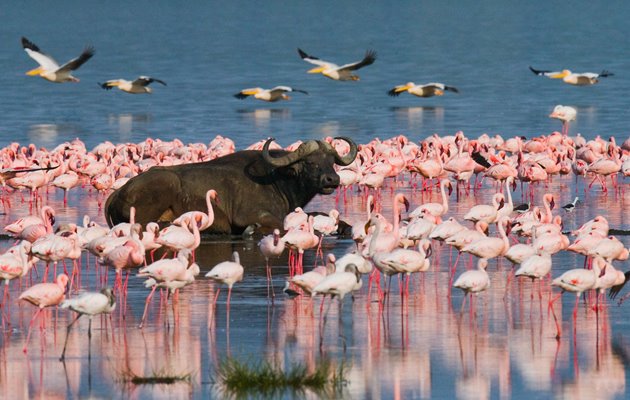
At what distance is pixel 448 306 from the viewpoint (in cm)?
1432

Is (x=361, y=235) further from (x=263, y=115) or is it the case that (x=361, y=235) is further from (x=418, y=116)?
(x=263, y=115)

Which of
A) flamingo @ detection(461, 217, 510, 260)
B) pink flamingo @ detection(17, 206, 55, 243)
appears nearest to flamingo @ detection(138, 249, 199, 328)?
flamingo @ detection(461, 217, 510, 260)

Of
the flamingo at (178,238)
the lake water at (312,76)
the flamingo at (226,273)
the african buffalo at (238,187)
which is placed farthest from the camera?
the lake water at (312,76)

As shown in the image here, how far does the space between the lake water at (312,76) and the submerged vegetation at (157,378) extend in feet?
84.0

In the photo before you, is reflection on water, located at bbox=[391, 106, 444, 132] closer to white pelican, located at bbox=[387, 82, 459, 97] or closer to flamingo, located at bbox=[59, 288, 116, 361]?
white pelican, located at bbox=[387, 82, 459, 97]

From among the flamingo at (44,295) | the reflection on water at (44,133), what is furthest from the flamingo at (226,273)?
the reflection on water at (44,133)

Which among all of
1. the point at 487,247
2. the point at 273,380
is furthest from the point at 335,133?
the point at 273,380

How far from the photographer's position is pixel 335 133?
40.1 meters

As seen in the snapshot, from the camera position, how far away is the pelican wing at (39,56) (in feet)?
133

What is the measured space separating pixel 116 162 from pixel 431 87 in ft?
81.8

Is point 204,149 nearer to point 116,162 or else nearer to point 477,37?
point 116,162

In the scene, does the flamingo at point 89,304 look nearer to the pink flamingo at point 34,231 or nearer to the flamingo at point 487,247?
the flamingo at point 487,247

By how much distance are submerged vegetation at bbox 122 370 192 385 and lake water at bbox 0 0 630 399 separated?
0.07 meters

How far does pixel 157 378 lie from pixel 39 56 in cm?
3332
